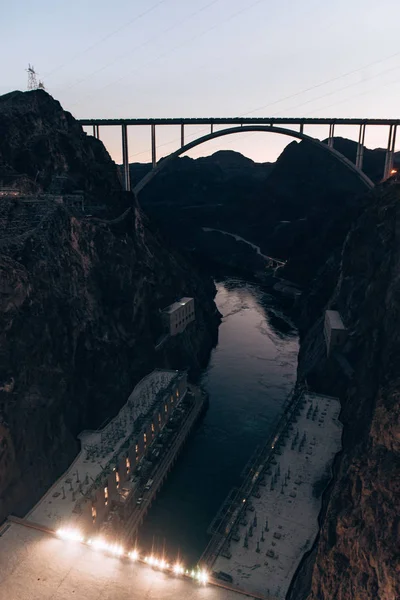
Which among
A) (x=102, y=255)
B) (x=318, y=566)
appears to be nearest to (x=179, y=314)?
(x=102, y=255)

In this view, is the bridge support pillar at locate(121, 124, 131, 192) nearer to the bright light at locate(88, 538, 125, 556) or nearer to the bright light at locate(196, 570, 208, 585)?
the bright light at locate(88, 538, 125, 556)

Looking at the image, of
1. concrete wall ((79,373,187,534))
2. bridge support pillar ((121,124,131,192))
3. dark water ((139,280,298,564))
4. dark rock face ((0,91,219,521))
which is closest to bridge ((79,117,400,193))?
bridge support pillar ((121,124,131,192))

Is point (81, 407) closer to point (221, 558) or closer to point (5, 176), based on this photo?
point (221, 558)

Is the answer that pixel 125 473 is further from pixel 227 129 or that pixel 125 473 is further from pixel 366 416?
pixel 227 129

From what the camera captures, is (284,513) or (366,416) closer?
(284,513)

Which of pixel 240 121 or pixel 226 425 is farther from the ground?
pixel 240 121

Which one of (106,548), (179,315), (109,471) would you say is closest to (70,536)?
(106,548)
